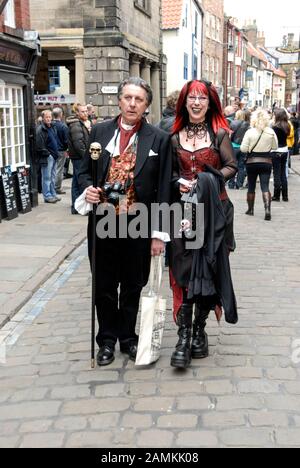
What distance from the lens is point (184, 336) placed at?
166 inches

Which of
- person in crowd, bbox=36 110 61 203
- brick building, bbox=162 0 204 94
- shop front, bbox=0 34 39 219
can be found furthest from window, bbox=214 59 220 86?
shop front, bbox=0 34 39 219

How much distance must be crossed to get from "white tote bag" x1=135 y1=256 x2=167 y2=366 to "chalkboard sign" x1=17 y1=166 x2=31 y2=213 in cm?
725

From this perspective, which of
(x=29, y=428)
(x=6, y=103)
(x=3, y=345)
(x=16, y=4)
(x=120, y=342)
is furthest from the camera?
(x=16, y=4)

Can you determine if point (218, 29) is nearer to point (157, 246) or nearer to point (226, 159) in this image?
point (226, 159)

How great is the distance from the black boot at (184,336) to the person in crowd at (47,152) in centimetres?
854

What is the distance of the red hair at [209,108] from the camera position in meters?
4.06

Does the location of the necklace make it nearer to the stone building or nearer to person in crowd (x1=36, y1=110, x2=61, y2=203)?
person in crowd (x1=36, y1=110, x2=61, y2=203)

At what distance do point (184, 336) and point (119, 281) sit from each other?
0.62 meters

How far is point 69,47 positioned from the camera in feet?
60.0

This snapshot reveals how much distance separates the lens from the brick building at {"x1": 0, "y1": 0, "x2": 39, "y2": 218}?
1036 cm

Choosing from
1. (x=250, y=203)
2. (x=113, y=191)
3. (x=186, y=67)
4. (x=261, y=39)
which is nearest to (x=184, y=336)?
(x=113, y=191)
